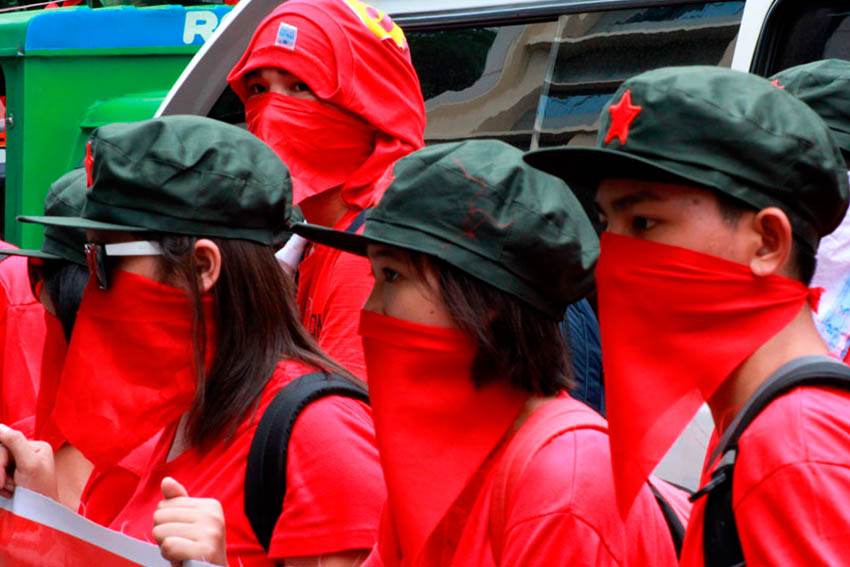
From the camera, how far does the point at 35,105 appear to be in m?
6.34

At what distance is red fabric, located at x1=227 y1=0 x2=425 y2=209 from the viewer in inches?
152

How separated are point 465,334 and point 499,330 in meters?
0.06

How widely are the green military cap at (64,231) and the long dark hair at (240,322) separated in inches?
31.7

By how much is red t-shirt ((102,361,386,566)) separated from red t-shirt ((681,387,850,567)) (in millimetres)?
845

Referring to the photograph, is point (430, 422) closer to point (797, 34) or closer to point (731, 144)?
point (731, 144)

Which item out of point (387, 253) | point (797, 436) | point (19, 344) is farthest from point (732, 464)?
point (19, 344)

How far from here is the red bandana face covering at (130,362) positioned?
2.73m

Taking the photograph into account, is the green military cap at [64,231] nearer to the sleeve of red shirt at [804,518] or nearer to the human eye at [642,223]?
the human eye at [642,223]

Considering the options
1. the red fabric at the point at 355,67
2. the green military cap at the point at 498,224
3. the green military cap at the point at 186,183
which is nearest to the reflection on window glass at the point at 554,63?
the red fabric at the point at 355,67

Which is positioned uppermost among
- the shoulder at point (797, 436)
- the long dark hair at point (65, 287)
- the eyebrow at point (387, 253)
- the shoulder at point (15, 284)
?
the shoulder at point (797, 436)

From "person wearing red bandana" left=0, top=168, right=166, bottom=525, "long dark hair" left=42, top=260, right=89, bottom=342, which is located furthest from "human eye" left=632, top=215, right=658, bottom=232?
"long dark hair" left=42, top=260, right=89, bottom=342

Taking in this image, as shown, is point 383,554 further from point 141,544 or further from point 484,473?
point 141,544

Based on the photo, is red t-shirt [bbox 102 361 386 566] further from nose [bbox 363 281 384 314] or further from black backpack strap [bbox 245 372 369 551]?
nose [bbox 363 281 384 314]

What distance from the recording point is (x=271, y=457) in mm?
2410
